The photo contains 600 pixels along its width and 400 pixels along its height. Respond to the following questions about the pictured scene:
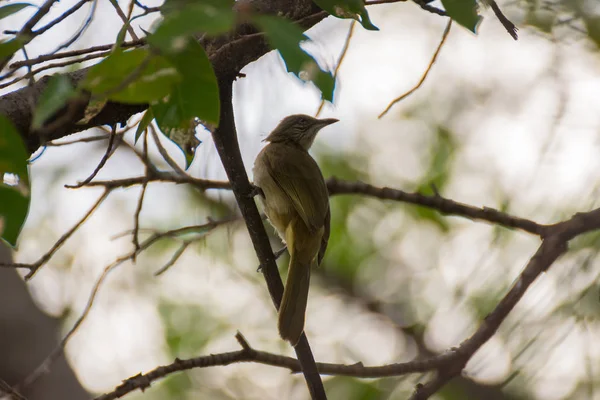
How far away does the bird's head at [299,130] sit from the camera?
5.52 meters

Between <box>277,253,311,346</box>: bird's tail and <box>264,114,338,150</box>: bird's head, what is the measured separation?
170 cm

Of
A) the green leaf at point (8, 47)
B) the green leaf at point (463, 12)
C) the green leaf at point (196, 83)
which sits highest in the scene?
the green leaf at point (463, 12)

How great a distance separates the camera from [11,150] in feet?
4.32

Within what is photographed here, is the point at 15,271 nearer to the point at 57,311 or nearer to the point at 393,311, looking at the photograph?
the point at 57,311

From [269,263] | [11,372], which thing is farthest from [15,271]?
[269,263]

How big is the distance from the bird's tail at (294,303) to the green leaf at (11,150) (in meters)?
1.85

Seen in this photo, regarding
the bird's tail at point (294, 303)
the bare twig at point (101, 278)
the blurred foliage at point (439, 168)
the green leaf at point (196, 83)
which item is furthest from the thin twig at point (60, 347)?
the blurred foliage at point (439, 168)

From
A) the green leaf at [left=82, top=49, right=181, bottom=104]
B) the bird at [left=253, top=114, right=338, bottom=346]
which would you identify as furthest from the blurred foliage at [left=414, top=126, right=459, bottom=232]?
the green leaf at [left=82, top=49, right=181, bottom=104]

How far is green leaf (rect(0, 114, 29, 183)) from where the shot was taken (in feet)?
4.25

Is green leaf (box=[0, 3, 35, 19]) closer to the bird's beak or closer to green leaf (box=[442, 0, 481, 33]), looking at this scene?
green leaf (box=[442, 0, 481, 33])

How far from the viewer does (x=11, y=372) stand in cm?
593

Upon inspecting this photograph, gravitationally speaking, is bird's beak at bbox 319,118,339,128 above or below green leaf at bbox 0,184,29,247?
above

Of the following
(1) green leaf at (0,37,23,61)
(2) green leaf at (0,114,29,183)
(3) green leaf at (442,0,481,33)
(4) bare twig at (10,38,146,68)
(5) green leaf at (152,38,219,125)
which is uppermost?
(4) bare twig at (10,38,146,68)

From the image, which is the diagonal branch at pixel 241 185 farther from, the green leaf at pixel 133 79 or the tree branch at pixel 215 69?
the green leaf at pixel 133 79
